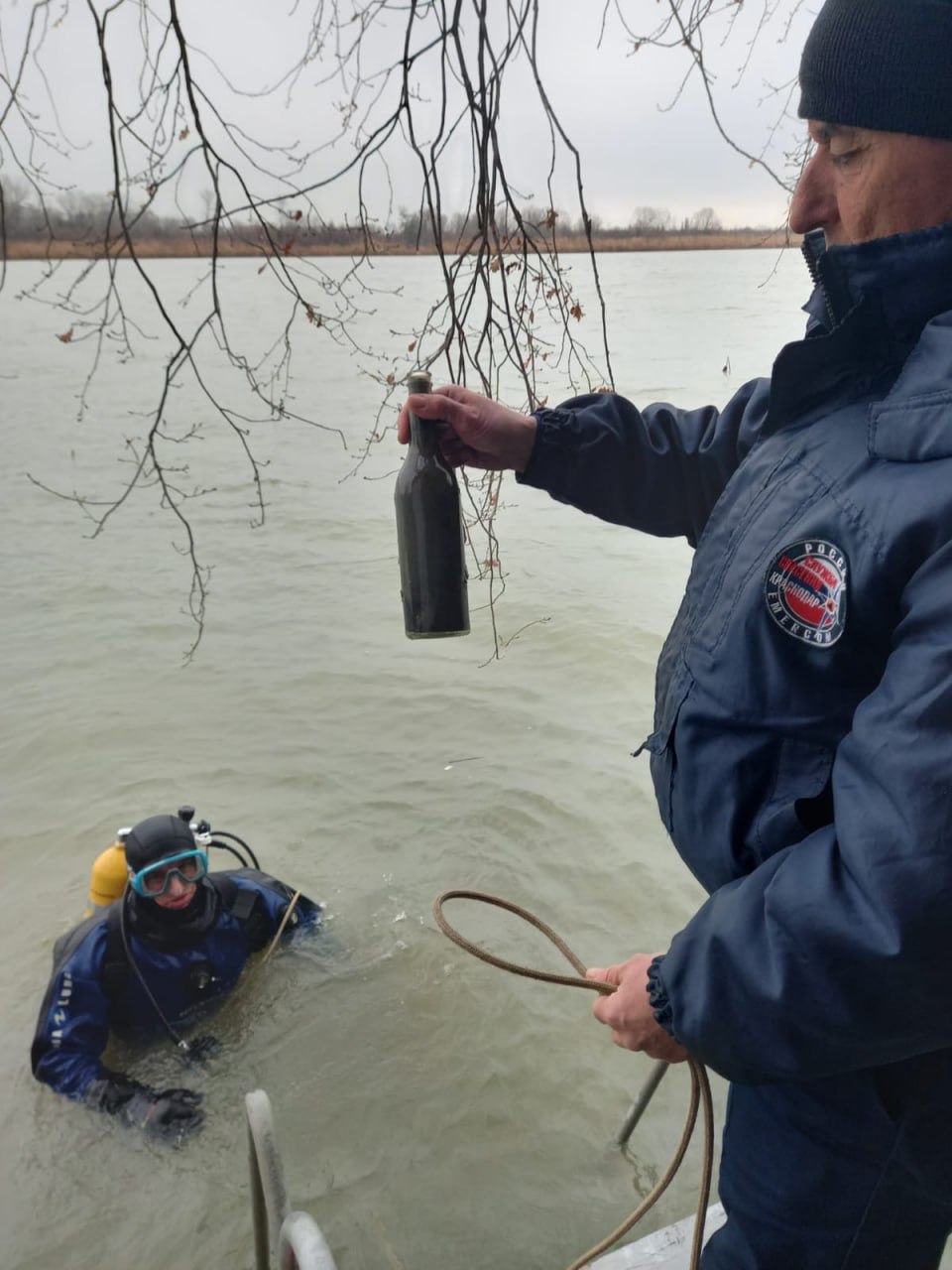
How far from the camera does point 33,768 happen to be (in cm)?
699

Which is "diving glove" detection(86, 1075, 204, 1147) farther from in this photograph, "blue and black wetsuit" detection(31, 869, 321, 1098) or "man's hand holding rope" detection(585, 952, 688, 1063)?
"man's hand holding rope" detection(585, 952, 688, 1063)

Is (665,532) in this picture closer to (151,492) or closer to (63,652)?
(63,652)

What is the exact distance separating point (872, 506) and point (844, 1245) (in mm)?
1146

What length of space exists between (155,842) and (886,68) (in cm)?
350

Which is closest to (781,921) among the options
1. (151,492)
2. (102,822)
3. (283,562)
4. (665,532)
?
(665,532)

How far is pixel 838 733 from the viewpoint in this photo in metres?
1.28

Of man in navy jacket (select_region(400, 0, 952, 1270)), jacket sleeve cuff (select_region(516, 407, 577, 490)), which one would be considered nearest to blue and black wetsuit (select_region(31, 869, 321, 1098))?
jacket sleeve cuff (select_region(516, 407, 577, 490))

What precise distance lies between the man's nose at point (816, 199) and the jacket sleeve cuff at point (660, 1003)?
43.1 inches

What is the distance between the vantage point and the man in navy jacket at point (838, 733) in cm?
109

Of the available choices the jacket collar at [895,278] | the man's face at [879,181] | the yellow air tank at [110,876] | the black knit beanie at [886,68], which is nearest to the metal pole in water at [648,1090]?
the jacket collar at [895,278]

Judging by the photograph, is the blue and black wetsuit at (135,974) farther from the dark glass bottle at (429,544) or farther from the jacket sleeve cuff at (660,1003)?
the jacket sleeve cuff at (660,1003)

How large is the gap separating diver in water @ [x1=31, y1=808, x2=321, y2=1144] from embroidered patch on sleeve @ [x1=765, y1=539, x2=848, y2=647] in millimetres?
3126

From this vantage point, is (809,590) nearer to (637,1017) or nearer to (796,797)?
(796,797)

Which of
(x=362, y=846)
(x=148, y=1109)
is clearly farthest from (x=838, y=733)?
(x=362, y=846)
